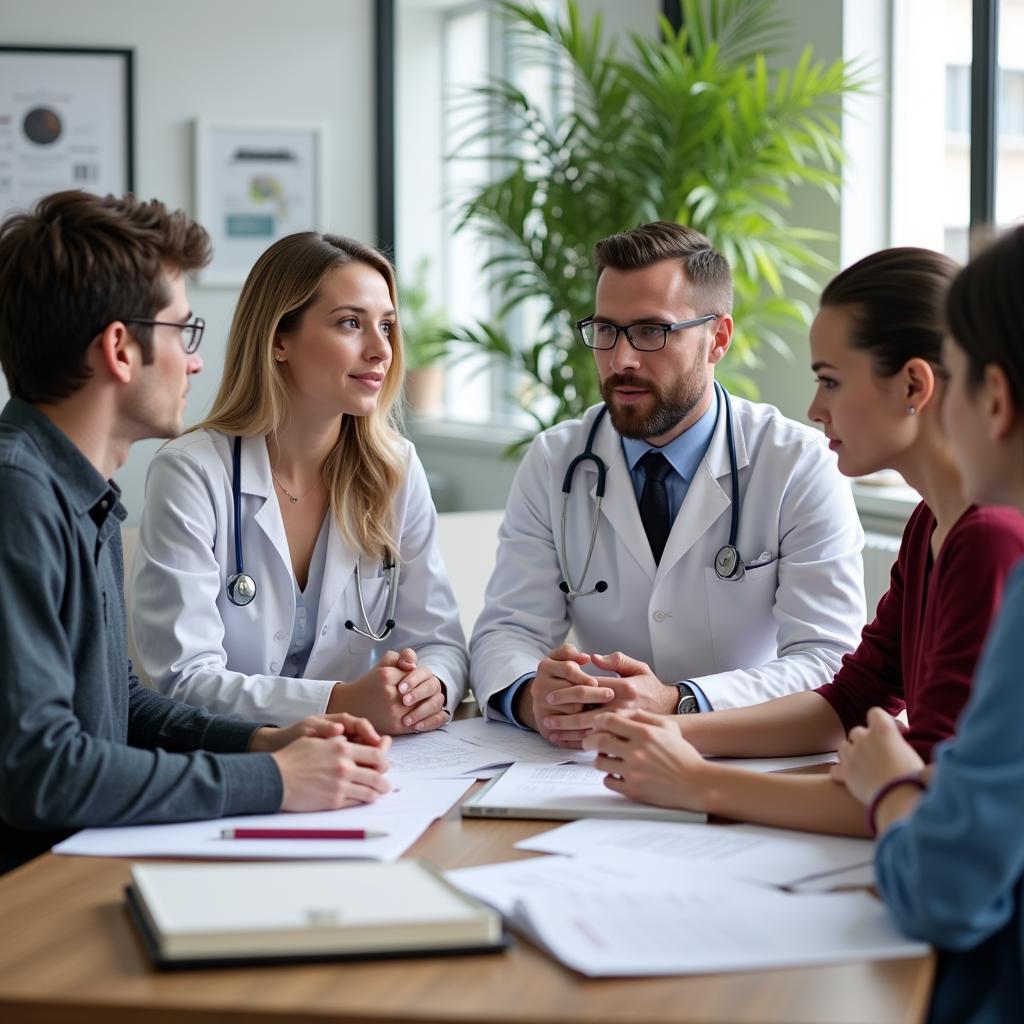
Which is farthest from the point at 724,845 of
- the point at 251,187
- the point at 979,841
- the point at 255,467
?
the point at 251,187

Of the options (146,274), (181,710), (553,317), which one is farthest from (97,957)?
(553,317)

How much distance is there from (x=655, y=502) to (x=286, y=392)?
637 millimetres

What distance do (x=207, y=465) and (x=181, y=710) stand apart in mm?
477

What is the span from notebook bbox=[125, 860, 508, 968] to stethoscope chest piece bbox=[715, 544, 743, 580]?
1.00 meters

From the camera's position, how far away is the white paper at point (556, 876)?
1211 millimetres

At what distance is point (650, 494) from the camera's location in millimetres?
2219

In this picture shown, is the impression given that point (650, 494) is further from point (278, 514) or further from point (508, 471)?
point (508, 471)

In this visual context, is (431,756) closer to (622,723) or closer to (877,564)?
(622,723)

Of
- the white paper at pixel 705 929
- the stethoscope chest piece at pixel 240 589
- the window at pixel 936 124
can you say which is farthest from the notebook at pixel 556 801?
the window at pixel 936 124

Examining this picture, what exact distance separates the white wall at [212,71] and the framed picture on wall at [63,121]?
5 cm

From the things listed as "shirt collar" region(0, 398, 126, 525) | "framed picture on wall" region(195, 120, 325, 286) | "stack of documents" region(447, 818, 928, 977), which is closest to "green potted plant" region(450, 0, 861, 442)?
"framed picture on wall" region(195, 120, 325, 286)

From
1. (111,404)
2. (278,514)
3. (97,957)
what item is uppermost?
(111,404)

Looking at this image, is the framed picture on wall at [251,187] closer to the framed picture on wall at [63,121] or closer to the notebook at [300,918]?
the framed picture on wall at [63,121]

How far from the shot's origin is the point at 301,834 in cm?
137
